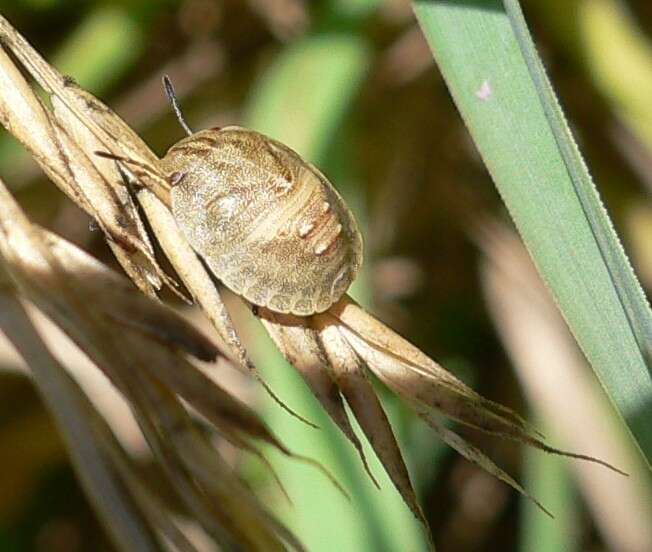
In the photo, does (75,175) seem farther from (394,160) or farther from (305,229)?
(394,160)

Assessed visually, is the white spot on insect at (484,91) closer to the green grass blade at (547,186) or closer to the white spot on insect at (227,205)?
the green grass blade at (547,186)

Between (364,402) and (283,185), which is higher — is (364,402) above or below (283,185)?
below

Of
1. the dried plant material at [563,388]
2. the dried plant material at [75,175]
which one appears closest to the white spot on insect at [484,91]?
the dried plant material at [75,175]

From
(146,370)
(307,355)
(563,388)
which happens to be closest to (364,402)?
(307,355)

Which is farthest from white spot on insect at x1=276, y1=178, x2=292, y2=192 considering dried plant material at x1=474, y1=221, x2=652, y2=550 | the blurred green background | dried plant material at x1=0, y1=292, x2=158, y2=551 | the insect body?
dried plant material at x1=474, y1=221, x2=652, y2=550

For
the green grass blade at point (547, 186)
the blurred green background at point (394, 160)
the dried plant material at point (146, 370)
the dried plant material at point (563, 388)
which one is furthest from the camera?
the dried plant material at point (563, 388)

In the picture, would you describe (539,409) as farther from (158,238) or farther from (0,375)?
(158,238)

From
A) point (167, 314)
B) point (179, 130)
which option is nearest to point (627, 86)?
point (179, 130)
